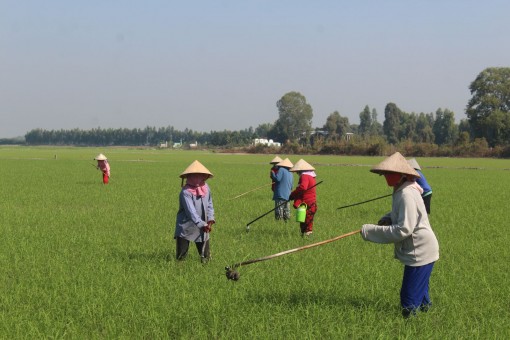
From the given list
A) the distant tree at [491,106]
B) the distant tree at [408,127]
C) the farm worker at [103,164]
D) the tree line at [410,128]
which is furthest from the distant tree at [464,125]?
the farm worker at [103,164]

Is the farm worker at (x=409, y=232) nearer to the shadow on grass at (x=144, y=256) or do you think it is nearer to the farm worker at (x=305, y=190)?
the shadow on grass at (x=144, y=256)

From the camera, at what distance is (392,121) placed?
4673 inches

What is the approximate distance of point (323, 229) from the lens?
11055 millimetres

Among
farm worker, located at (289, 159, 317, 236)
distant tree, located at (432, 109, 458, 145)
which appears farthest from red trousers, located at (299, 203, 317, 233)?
distant tree, located at (432, 109, 458, 145)

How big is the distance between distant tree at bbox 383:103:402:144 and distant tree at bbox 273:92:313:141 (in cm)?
1939

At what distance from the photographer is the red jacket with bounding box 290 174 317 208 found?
939 centimetres

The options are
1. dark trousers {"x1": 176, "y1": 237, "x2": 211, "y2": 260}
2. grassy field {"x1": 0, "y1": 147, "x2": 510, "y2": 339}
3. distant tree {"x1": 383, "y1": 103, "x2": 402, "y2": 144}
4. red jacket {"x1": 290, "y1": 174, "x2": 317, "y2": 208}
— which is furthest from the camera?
distant tree {"x1": 383, "y1": 103, "x2": 402, "y2": 144}

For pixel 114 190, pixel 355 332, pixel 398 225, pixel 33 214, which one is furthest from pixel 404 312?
pixel 114 190

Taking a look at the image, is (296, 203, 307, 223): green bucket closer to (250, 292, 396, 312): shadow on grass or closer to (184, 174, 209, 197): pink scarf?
(184, 174, 209, 197): pink scarf

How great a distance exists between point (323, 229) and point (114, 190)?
1142 cm

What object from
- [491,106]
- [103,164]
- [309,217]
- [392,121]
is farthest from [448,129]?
[309,217]

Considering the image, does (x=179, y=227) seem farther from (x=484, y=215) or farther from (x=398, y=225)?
(x=484, y=215)

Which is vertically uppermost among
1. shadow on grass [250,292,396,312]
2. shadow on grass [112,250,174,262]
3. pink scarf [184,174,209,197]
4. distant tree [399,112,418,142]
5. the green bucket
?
distant tree [399,112,418,142]

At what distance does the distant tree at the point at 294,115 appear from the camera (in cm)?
13062
